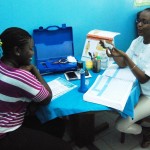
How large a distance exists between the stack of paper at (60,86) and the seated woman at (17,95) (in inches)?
6.3

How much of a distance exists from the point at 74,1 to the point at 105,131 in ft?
4.15

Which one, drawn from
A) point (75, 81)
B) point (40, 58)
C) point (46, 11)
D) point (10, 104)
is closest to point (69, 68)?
point (75, 81)

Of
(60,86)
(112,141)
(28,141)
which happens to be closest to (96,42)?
(60,86)

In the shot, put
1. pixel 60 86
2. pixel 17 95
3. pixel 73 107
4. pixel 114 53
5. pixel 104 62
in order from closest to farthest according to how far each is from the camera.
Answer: pixel 17 95 → pixel 73 107 → pixel 60 86 → pixel 114 53 → pixel 104 62

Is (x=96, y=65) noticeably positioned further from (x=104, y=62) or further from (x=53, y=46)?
(x=53, y=46)

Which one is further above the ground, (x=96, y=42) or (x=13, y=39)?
(x=13, y=39)

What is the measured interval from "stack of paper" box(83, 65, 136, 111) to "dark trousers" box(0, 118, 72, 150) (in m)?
0.32

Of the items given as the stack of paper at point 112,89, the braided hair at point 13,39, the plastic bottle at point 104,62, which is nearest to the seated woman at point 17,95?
the braided hair at point 13,39

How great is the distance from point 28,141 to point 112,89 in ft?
2.03

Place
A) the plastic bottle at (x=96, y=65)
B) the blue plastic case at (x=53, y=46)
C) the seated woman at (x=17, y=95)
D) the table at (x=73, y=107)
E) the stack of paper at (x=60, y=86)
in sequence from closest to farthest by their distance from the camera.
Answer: the seated woman at (x=17, y=95) < the table at (x=73, y=107) < the stack of paper at (x=60, y=86) < the plastic bottle at (x=96, y=65) < the blue plastic case at (x=53, y=46)

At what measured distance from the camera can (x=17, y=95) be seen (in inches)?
46.4

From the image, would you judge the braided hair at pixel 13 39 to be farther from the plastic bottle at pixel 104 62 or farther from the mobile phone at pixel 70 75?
→ the plastic bottle at pixel 104 62

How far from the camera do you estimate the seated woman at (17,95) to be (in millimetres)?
1145

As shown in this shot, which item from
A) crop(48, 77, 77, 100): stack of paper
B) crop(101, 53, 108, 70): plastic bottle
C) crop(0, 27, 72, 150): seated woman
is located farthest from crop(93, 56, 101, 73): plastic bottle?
crop(0, 27, 72, 150): seated woman
